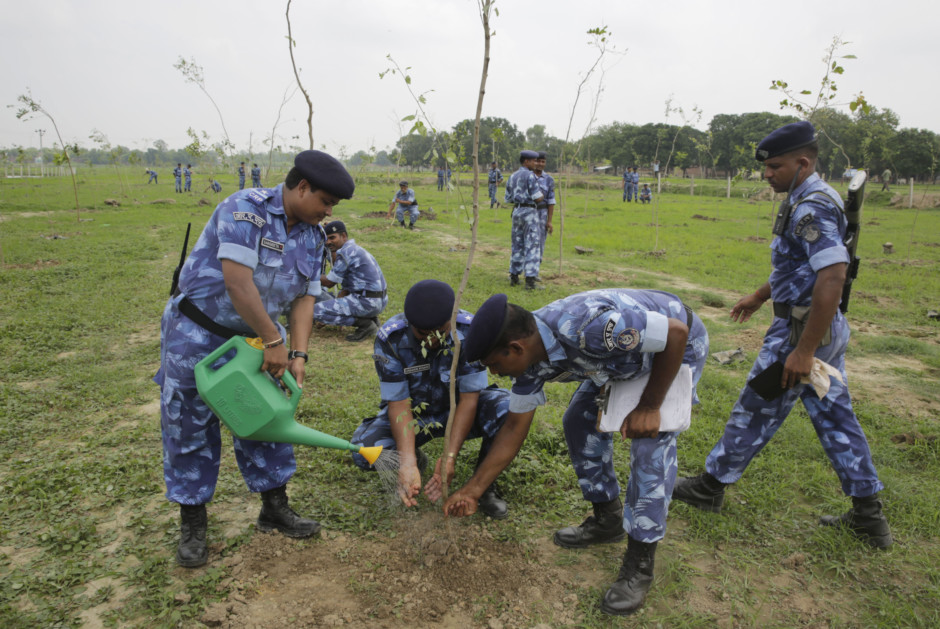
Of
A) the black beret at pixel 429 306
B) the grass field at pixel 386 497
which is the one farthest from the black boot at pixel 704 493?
the black beret at pixel 429 306

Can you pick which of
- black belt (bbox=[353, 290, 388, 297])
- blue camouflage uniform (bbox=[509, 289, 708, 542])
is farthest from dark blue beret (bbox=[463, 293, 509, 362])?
black belt (bbox=[353, 290, 388, 297])

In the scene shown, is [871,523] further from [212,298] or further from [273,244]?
[212,298]

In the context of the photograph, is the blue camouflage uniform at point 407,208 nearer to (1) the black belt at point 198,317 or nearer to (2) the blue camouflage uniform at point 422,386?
(2) the blue camouflage uniform at point 422,386

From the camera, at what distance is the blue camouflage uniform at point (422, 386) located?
2.89m

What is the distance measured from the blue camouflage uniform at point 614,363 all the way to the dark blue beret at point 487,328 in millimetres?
197

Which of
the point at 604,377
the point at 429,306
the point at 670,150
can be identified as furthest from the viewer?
the point at 670,150

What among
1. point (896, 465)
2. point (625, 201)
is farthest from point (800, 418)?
point (625, 201)

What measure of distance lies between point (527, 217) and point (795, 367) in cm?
591

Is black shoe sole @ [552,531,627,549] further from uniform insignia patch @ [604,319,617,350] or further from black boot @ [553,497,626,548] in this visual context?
uniform insignia patch @ [604,319,617,350]

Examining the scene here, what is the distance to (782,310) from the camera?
273 centimetres

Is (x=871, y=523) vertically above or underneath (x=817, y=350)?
underneath

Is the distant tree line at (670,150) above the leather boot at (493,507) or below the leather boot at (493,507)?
above

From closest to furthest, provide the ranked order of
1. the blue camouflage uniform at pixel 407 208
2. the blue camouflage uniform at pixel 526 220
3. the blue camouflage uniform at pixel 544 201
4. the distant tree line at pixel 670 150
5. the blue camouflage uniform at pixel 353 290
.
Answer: the blue camouflage uniform at pixel 353 290
the blue camouflage uniform at pixel 526 220
the blue camouflage uniform at pixel 544 201
the distant tree line at pixel 670 150
the blue camouflage uniform at pixel 407 208

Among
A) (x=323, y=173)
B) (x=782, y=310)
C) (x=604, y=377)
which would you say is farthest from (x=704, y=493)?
(x=323, y=173)
